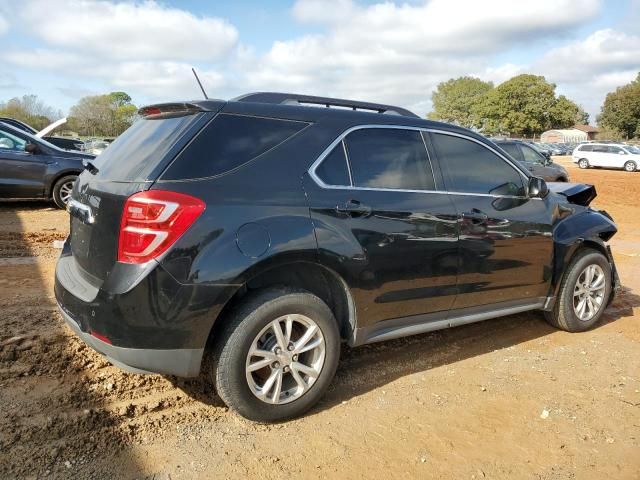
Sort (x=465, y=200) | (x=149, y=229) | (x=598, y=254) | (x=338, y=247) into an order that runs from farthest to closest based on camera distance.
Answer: (x=598, y=254) < (x=465, y=200) < (x=338, y=247) < (x=149, y=229)

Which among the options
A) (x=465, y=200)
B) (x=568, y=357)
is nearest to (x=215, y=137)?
(x=465, y=200)

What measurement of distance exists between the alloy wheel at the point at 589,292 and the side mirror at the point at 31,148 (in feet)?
30.0

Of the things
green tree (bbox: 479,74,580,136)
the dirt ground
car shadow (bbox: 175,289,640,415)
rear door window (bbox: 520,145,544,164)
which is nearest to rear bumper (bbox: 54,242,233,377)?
the dirt ground

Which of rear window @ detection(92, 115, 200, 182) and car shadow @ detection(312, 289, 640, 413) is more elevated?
rear window @ detection(92, 115, 200, 182)

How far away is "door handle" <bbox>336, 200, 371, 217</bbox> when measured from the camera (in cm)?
321

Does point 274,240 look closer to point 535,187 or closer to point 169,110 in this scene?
point 169,110

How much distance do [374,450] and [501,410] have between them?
1.00 meters

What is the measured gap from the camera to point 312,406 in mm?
3281

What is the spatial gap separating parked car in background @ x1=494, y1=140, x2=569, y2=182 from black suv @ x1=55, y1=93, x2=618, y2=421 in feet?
41.1

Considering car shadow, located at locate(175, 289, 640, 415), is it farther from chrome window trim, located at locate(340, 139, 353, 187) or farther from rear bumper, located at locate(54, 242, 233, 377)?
chrome window trim, located at locate(340, 139, 353, 187)

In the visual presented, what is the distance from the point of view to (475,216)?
3877mm

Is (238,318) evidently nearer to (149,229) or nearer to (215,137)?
(149,229)

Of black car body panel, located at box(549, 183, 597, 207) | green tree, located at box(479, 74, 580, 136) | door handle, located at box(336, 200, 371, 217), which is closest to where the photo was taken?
door handle, located at box(336, 200, 371, 217)

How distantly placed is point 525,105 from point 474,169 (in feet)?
296
